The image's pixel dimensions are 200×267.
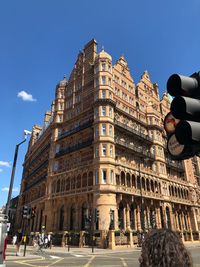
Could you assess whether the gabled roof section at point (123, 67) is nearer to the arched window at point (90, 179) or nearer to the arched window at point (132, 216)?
the arched window at point (90, 179)

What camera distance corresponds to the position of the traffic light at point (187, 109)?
2393 millimetres

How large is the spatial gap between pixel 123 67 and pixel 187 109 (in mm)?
46458

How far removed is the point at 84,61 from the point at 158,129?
19.8 metres

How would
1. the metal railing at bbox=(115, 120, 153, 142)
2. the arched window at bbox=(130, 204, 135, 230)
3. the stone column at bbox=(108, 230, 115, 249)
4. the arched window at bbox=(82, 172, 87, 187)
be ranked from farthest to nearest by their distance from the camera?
the metal railing at bbox=(115, 120, 153, 142) < the arched window at bbox=(82, 172, 87, 187) < the arched window at bbox=(130, 204, 135, 230) < the stone column at bbox=(108, 230, 115, 249)

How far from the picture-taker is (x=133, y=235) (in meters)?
31.6

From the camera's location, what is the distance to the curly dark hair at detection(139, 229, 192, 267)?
202cm

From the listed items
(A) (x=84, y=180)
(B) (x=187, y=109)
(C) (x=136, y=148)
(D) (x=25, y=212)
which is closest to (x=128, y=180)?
(C) (x=136, y=148)

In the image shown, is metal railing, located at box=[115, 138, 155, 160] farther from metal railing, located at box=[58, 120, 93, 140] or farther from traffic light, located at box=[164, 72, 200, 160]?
traffic light, located at box=[164, 72, 200, 160]

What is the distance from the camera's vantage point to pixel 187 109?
2436 mm

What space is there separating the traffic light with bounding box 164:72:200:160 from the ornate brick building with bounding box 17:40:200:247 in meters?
27.9

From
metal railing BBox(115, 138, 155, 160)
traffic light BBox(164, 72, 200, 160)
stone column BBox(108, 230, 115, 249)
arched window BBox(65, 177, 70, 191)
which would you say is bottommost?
stone column BBox(108, 230, 115, 249)

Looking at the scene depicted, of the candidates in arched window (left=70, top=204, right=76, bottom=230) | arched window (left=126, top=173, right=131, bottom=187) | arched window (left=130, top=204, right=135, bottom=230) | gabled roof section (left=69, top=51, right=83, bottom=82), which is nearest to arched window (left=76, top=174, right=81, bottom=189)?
arched window (left=70, top=204, right=76, bottom=230)

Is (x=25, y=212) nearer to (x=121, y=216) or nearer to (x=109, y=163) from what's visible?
(x=109, y=163)

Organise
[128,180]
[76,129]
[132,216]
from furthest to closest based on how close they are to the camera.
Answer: [76,129]
[128,180]
[132,216]
